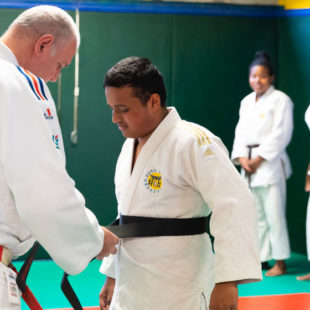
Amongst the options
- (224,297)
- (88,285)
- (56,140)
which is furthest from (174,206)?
(88,285)

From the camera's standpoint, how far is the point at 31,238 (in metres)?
1.83

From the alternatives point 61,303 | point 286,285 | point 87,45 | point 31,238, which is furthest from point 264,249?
point 31,238

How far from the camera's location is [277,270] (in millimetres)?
5895

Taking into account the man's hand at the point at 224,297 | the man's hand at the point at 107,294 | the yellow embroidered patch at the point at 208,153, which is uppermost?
the yellow embroidered patch at the point at 208,153

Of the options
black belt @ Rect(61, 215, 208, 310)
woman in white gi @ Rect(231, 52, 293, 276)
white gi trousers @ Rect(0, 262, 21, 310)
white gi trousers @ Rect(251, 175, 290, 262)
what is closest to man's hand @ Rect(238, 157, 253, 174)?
woman in white gi @ Rect(231, 52, 293, 276)

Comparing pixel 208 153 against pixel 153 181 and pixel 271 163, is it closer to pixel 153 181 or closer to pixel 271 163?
pixel 153 181

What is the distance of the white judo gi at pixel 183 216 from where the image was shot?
7.24 ft

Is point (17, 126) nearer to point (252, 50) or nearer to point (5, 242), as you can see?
point (5, 242)

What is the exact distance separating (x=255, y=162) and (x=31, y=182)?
15.0ft

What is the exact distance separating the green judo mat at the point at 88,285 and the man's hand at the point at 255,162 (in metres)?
1.03

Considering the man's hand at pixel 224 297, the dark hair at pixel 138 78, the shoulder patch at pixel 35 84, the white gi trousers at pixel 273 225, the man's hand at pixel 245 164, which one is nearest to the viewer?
the shoulder patch at pixel 35 84

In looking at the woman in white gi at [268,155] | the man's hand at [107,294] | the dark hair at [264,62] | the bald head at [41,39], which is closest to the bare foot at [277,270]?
the woman in white gi at [268,155]

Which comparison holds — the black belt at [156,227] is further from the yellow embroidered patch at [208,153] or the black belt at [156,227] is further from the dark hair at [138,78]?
the dark hair at [138,78]

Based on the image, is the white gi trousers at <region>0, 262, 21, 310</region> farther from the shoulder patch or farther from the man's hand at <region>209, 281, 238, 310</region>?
the man's hand at <region>209, 281, 238, 310</region>
